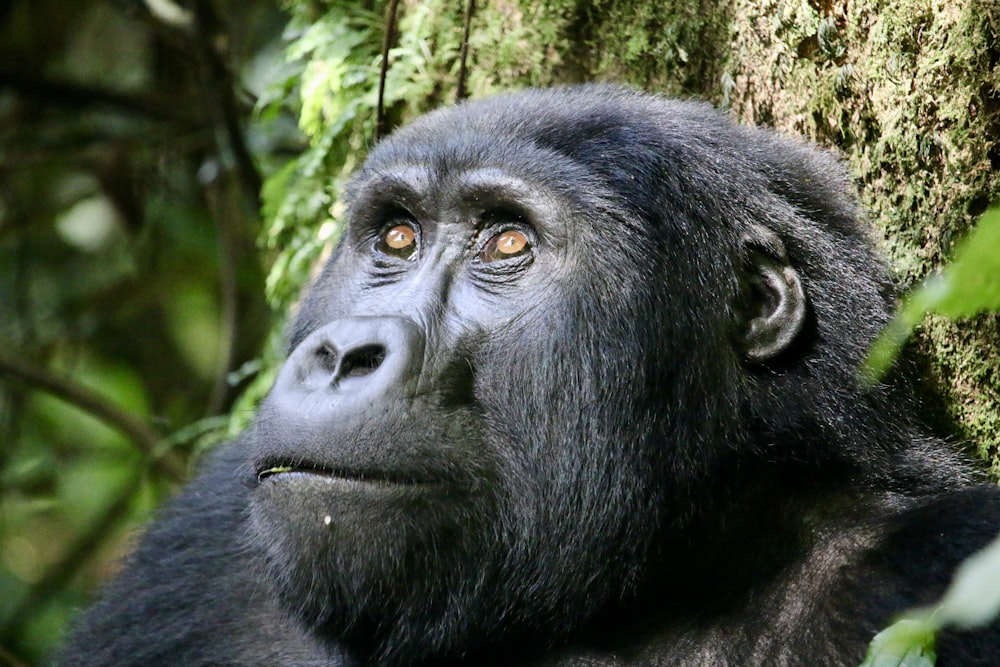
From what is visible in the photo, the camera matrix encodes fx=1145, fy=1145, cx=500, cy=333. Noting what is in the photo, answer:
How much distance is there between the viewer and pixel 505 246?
125 inches

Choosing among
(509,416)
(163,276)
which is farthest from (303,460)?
(163,276)

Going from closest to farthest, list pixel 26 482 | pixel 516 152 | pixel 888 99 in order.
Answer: pixel 516 152 → pixel 888 99 → pixel 26 482

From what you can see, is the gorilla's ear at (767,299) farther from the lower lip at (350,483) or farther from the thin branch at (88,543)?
the thin branch at (88,543)

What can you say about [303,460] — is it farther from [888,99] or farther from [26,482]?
[26,482]

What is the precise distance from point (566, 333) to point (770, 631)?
3.00 ft

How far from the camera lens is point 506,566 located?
2.95 meters

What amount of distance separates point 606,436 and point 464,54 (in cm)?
199

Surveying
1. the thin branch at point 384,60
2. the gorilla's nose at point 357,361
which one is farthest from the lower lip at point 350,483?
the thin branch at point 384,60

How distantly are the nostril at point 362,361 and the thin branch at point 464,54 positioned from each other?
1.89 meters

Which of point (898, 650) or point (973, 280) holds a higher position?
point (973, 280)

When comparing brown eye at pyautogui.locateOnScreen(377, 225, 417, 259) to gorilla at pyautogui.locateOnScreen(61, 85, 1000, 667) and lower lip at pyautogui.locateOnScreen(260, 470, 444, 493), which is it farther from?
lower lip at pyautogui.locateOnScreen(260, 470, 444, 493)

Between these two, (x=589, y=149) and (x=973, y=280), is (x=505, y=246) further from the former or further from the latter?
(x=973, y=280)

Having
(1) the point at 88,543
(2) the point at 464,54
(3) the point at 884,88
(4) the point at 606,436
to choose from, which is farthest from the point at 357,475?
(1) the point at 88,543

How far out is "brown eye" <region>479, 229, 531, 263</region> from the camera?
3.16 metres
